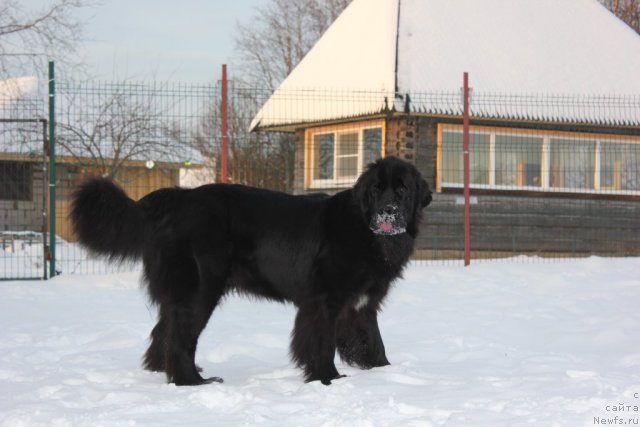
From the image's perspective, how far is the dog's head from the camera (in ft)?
16.3

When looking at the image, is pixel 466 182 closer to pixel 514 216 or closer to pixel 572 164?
pixel 514 216

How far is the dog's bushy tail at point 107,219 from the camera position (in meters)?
Result: 5.00

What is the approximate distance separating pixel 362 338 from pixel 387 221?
0.92 metres

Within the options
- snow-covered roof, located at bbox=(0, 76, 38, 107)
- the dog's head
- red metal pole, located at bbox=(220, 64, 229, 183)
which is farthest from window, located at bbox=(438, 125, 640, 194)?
the dog's head

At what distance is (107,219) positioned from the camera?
5.02m

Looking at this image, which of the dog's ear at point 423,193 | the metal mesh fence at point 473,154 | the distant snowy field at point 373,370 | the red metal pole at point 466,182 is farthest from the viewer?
the metal mesh fence at point 473,154

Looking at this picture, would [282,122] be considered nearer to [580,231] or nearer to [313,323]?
[580,231]

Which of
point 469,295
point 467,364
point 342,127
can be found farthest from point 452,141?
point 467,364


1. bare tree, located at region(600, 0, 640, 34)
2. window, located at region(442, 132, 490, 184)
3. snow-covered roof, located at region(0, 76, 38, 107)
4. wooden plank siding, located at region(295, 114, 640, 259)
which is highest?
bare tree, located at region(600, 0, 640, 34)

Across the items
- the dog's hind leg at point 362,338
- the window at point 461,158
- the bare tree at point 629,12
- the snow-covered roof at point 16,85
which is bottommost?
the dog's hind leg at point 362,338

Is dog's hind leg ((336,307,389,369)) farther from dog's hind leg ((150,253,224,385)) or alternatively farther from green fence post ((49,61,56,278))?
green fence post ((49,61,56,278))

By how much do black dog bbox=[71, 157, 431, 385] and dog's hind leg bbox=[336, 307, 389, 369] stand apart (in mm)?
132

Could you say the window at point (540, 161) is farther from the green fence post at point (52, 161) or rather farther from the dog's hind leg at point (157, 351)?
the dog's hind leg at point (157, 351)

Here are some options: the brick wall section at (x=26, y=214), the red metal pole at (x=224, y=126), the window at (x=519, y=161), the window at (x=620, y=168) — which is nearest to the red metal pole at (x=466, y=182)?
the window at (x=519, y=161)
